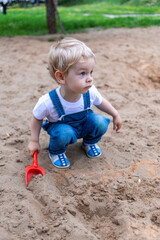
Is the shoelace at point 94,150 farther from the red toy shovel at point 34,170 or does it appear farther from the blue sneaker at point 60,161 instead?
the red toy shovel at point 34,170

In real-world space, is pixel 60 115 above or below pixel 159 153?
above

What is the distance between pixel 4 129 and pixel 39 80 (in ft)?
4.48

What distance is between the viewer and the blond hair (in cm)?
182

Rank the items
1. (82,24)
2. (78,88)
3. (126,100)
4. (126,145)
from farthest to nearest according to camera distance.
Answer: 1. (82,24)
2. (126,100)
3. (126,145)
4. (78,88)

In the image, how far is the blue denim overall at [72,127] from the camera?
205 centimetres

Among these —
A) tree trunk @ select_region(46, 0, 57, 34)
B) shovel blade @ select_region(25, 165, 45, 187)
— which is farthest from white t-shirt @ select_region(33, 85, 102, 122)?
tree trunk @ select_region(46, 0, 57, 34)

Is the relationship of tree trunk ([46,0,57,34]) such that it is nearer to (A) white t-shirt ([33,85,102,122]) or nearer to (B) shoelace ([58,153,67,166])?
(A) white t-shirt ([33,85,102,122])

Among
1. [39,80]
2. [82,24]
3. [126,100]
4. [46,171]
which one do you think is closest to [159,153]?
[46,171]

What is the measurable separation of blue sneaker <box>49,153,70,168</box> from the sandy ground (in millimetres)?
49

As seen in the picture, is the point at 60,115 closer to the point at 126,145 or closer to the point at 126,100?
the point at 126,145

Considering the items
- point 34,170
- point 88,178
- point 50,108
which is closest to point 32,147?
point 34,170

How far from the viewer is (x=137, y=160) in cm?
221

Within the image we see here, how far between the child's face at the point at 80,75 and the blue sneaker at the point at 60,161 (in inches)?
21.3

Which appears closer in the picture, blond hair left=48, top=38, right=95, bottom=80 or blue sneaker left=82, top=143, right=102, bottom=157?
blond hair left=48, top=38, right=95, bottom=80
